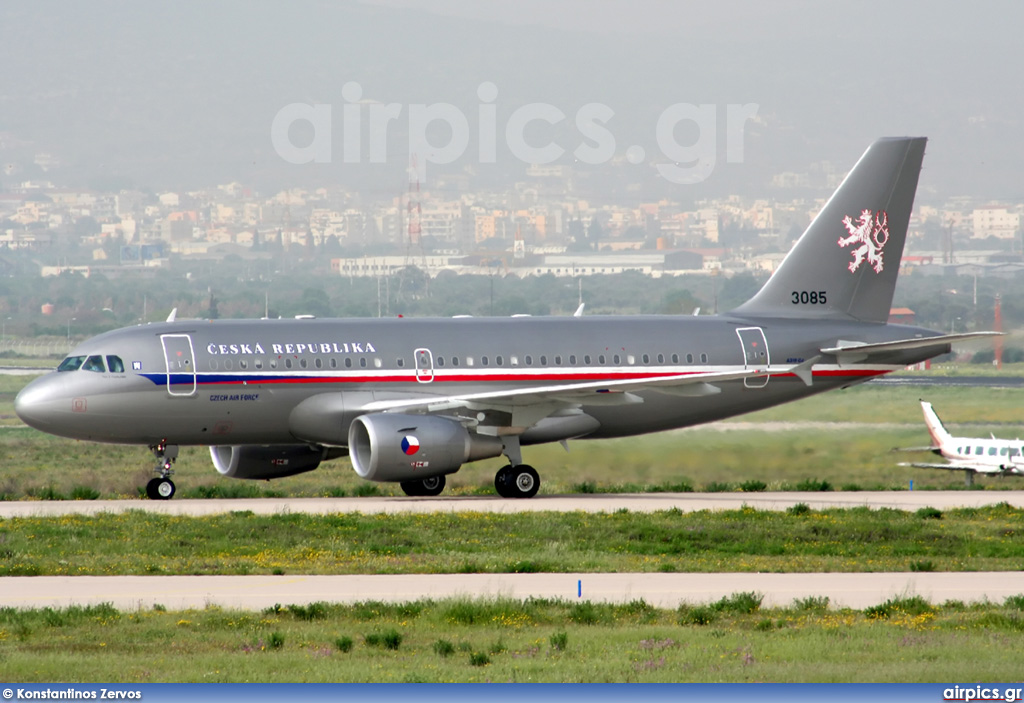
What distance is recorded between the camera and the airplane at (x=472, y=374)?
1316 inches

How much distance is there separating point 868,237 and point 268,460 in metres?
17.0

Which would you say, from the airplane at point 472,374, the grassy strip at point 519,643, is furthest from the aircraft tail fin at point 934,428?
the grassy strip at point 519,643

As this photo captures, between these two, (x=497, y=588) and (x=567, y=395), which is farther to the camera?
(x=567, y=395)

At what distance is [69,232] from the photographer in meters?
195

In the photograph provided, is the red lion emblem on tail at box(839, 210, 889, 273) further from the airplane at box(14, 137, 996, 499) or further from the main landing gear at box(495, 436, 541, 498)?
the main landing gear at box(495, 436, 541, 498)

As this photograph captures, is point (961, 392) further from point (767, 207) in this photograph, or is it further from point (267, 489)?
point (767, 207)

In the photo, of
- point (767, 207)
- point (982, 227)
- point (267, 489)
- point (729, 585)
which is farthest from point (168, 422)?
point (767, 207)

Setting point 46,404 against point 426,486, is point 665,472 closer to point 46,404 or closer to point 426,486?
point 426,486

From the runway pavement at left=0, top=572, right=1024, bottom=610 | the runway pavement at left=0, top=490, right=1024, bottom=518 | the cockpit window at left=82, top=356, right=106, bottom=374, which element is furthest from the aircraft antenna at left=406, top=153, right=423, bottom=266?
the runway pavement at left=0, top=572, right=1024, bottom=610

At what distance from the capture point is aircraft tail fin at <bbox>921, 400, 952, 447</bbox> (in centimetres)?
4709

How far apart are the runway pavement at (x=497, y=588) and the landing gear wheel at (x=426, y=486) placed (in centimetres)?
1425

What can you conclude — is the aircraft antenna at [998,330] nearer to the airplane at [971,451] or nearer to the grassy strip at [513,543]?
the airplane at [971,451]

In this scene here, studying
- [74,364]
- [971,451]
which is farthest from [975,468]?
[74,364]

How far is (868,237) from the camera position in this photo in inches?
1592
